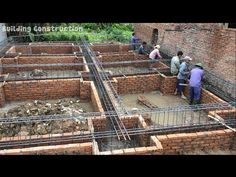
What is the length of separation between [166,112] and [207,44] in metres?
2.60

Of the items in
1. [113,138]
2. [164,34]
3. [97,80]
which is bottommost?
[113,138]

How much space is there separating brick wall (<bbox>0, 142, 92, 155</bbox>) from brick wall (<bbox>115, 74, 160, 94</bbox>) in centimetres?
395

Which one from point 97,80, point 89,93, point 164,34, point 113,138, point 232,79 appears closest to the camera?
point 113,138

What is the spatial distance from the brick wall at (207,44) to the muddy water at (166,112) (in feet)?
4.39

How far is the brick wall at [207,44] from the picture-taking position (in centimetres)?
757

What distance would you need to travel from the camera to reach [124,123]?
6160mm

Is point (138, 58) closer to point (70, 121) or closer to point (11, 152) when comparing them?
point (70, 121)

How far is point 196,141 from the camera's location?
543cm

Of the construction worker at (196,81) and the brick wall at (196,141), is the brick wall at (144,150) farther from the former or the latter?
the construction worker at (196,81)

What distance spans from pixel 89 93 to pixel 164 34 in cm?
496

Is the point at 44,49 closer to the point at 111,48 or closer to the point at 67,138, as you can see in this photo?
the point at 111,48

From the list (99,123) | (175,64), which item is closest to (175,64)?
(175,64)

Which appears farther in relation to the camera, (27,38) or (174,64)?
(27,38)

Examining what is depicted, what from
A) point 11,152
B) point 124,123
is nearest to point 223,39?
point 124,123
